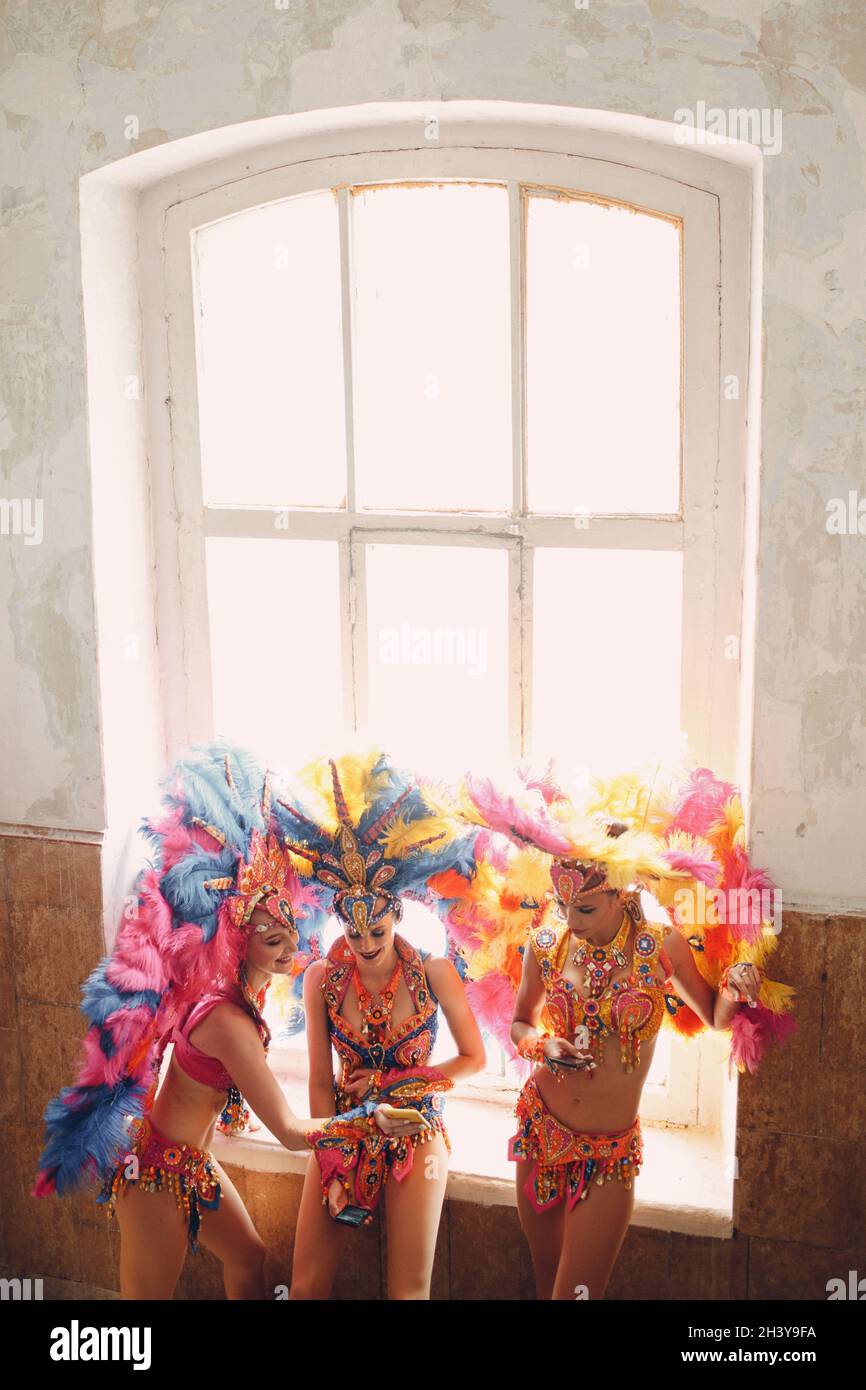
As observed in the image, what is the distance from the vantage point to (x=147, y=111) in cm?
274

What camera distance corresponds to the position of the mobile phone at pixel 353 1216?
8.77 ft

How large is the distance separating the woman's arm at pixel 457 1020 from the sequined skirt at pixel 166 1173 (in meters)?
0.55

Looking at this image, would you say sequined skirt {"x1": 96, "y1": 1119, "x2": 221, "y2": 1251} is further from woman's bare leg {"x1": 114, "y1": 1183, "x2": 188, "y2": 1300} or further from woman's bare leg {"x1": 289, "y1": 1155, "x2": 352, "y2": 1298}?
woman's bare leg {"x1": 289, "y1": 1155, "x2": 352, "y2": 1298}

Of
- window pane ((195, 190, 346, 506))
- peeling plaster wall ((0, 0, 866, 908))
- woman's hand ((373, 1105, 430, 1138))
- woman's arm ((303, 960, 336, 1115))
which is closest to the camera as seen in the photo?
peeling plaster wall ((0, 0, 866, 908))

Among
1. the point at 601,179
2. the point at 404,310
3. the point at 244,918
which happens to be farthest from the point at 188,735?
the point at 601,179

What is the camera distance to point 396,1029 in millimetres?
2770

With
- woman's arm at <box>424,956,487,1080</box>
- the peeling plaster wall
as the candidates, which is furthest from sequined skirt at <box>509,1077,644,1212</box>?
the peeling plaster wall

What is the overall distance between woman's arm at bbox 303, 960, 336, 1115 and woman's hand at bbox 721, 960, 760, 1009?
84 cm

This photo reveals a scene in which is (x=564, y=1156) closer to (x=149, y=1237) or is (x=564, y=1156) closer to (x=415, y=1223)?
(x=415, y=1223)

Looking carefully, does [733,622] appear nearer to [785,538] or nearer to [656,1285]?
[785,538]

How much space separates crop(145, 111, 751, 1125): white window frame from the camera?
2688 mm

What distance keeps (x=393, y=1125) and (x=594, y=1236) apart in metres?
0.44

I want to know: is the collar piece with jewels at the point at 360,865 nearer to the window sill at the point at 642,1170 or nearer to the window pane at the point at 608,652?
the window pane at the point at 608,652

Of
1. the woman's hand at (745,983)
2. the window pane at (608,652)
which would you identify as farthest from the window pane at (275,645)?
the woman's hand at (745,983)
